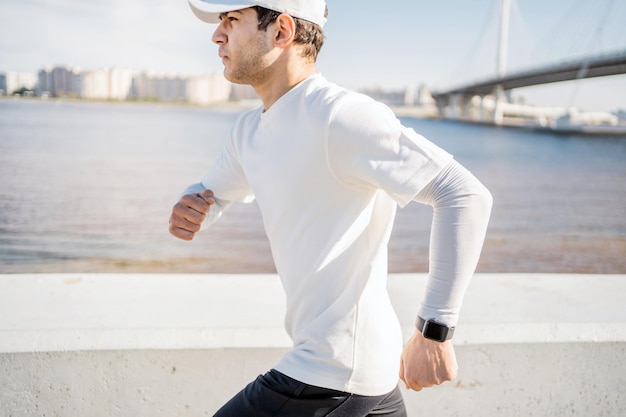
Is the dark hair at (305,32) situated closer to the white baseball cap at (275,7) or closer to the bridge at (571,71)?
the white baseball cap at (275,7)

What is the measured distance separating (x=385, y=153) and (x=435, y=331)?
30 cm

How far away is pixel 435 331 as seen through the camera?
38.6 inches

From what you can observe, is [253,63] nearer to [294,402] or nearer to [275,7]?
[275,7]

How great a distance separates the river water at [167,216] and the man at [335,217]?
332 mm

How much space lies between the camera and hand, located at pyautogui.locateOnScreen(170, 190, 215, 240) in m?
1.31

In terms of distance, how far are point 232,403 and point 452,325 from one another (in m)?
0.40

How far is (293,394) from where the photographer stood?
3.29 feet

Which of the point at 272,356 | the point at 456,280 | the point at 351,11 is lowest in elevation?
the point at 351,11

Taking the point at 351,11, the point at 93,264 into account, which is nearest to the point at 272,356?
the point at 93,264

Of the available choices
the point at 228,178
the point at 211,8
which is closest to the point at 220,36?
the point at 211,8

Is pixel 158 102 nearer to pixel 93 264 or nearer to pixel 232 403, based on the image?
pixel 93 264

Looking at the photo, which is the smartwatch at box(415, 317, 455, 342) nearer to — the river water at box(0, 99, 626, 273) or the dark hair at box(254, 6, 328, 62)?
the dark hair at box(254, 6, 328, 62)

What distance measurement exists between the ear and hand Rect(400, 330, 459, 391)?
56cm

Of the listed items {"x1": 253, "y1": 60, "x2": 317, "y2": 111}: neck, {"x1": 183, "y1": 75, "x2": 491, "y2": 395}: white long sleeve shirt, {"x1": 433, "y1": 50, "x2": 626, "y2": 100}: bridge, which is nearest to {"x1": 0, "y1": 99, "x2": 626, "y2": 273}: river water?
{"x1": 253, "y1": 60, "x2": 317, "y2": 111}: neck
